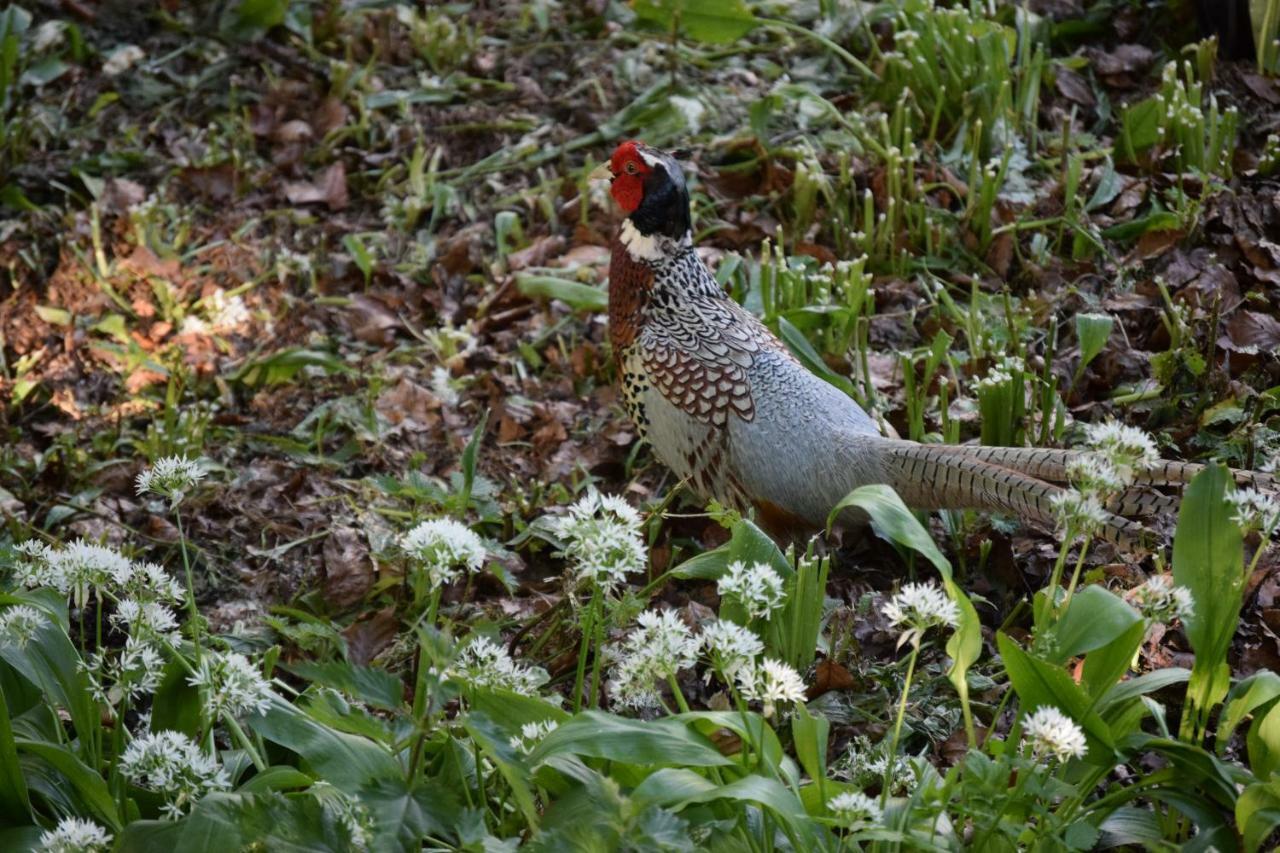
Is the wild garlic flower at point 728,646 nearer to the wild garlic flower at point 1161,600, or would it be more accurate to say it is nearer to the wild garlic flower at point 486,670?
the wild garlic flower at point 486,670

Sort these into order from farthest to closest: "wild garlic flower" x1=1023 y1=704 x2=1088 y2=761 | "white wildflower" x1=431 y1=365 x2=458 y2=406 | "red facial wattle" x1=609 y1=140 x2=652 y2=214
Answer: "white wildflower" x1=431 y1=365 x2=458 y2=406
"red facial wattle" x1=609 y1=140 x2=652 y2=214
"wild garlic flower" x1=1023 y1=704 x2=1088 y2=761

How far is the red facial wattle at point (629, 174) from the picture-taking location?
372cm

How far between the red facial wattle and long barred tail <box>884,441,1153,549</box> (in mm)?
1026

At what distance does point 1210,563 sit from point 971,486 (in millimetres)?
742

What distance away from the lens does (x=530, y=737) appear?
2158 millimetres

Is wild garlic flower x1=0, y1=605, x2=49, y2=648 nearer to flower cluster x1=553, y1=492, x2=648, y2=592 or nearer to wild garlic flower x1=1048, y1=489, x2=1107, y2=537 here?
flower cluster x1=553, y1=492, x2=648, y2=592

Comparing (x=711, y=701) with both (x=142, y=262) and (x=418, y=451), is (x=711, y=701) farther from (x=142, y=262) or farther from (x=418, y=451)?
(x=142, y=262)

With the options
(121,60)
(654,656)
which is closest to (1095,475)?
(654,656)

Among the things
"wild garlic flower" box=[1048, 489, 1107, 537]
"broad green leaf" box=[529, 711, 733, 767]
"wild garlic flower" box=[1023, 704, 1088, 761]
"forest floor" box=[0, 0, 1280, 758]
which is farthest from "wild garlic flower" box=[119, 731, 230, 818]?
"wild garlic flower" box=[1048, 489, 1107, 537]

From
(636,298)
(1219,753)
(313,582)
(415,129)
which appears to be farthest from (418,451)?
(1219,753)

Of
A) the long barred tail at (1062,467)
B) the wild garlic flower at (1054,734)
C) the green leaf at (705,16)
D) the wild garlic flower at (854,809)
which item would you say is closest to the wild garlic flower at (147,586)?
the wild garlic flower at (854,809)

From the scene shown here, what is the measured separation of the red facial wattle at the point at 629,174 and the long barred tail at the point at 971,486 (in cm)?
103

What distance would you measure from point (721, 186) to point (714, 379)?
5.90 ft

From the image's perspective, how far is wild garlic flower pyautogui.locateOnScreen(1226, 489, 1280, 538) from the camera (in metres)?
2.05
